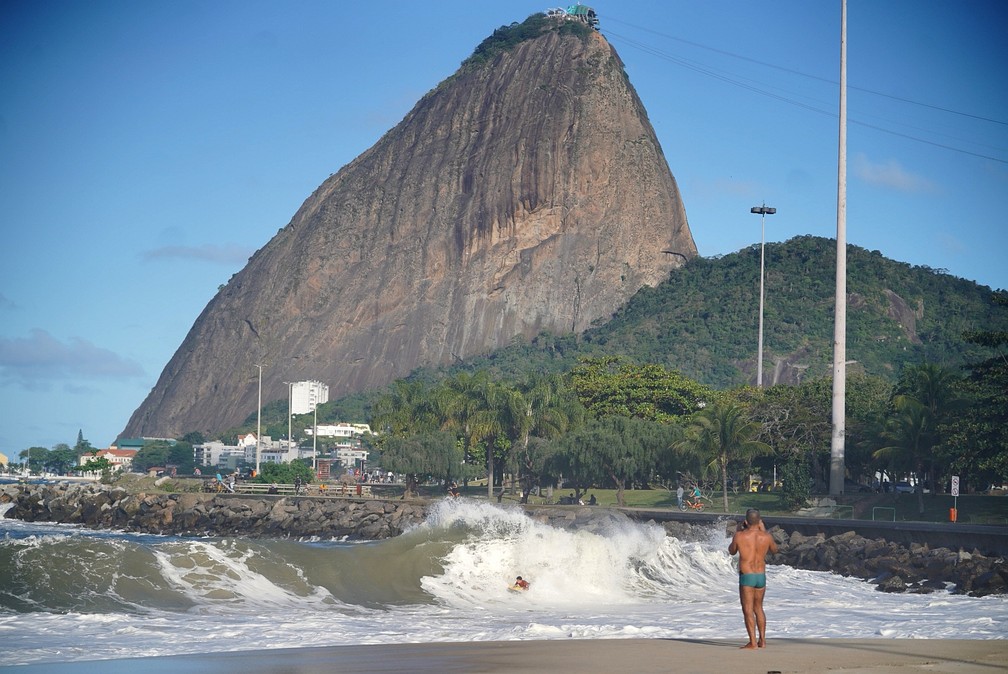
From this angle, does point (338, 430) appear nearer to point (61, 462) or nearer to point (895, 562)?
point (61, 462)

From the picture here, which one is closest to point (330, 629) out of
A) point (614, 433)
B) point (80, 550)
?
point (80, 550)

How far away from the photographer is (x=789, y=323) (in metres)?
162

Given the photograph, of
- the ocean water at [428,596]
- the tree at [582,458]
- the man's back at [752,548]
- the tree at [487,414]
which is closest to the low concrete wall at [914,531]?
the ocean water at [428,596]

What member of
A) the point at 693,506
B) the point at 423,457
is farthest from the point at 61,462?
the point at 693,506

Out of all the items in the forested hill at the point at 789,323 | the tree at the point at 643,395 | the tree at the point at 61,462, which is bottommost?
the tree at the point at 61,462

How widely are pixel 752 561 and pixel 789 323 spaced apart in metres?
151

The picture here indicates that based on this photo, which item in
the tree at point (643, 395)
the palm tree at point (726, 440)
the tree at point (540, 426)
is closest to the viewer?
the palm tree at point (726, 440)

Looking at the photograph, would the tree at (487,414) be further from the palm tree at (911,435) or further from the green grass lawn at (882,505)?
the palm tree at (911,435)

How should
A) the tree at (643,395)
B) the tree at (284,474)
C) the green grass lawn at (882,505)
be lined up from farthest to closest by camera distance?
the tree at (284,474), the tree at (643,395), the green grass lawn at (882,505)

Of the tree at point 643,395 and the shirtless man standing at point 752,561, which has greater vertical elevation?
the tree at point 643,395

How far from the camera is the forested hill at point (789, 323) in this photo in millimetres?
155250

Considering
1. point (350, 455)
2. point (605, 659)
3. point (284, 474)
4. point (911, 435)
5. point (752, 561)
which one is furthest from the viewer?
point (350, 455)

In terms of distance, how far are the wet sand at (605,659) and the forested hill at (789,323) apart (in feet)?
423

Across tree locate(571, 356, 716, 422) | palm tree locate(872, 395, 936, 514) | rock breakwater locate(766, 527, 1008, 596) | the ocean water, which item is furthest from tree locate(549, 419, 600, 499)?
the ocean water
